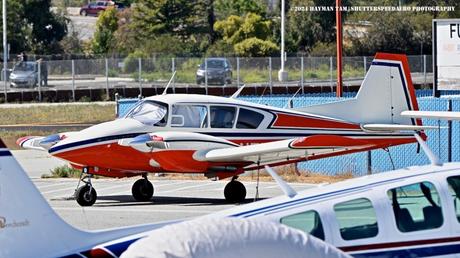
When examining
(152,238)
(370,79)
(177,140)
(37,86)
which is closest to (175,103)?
(177,140)

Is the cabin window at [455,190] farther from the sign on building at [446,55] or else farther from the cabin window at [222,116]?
the sign on building at [446,55]

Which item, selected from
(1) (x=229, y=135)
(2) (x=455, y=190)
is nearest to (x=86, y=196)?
(1) (x=229, y=135)

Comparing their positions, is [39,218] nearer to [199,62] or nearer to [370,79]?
[370,79]

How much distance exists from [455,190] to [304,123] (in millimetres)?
10984

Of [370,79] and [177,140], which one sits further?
[370,79]

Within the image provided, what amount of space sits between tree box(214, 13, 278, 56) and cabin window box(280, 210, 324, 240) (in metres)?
59.1

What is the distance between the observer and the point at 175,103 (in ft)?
65.3

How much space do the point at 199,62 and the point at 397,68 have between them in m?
36.6

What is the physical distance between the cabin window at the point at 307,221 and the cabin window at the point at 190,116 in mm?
10951

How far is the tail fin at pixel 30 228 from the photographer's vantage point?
28.0 ft

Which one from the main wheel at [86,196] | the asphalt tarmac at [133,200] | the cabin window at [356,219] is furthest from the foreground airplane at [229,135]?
the cabin window at [356,219]

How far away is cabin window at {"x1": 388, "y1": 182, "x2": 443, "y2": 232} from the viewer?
9352 millimetres

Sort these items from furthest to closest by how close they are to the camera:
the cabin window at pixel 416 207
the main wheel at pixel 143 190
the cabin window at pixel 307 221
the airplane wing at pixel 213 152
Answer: the main wheel at pixel 143 190
the airplane wing at pixel 213 152
the cabin window at pixel 416 207
the cabin window at pixel 307 221

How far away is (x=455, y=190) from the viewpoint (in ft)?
31.7
